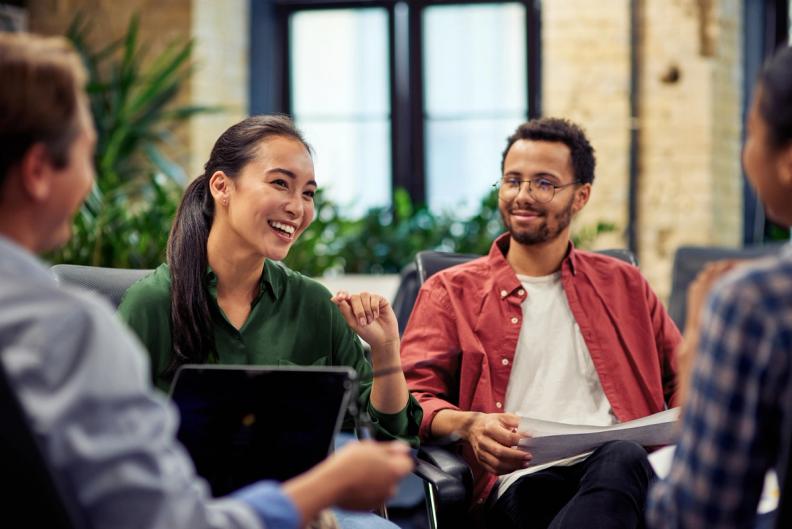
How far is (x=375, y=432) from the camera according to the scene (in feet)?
6.59

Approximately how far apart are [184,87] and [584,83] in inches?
75.9

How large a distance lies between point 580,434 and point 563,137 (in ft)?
2.87

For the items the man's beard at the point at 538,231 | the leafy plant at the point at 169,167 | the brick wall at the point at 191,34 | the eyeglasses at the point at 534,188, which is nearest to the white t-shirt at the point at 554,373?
the man's beard at the point at 538,231

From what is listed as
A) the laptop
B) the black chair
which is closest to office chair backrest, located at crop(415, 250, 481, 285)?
the black chair

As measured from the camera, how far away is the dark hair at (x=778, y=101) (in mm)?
1144

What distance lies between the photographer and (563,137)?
262 cm

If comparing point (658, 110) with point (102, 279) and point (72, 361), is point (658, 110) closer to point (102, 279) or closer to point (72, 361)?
point (102, 279)

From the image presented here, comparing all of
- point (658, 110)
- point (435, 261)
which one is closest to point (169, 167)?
point (658, 110)

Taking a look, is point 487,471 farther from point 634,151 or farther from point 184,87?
point 184,87

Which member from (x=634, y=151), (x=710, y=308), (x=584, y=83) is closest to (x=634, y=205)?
(x=634, y=151)

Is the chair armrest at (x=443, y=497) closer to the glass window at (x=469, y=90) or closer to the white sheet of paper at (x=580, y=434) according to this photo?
the white sheet of paper at (x=580, y=434)

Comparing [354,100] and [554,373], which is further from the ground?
[354,100]

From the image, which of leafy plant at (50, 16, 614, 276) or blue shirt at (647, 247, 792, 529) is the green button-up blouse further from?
leafy plant at (50, 16, 614, 276)

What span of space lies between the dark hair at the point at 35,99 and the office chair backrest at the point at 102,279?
1229 millimetres
